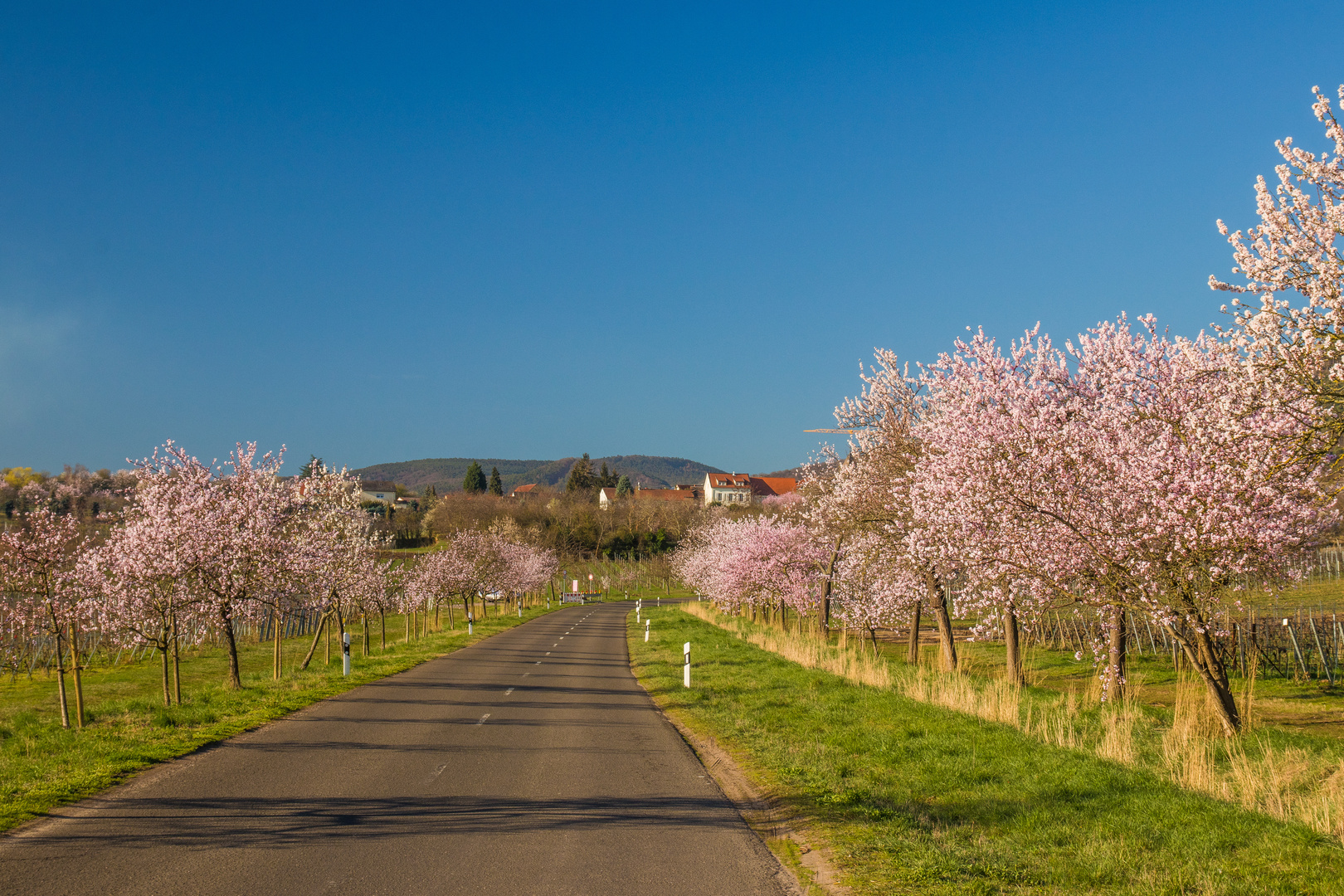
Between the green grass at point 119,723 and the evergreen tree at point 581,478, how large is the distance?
131834 mm

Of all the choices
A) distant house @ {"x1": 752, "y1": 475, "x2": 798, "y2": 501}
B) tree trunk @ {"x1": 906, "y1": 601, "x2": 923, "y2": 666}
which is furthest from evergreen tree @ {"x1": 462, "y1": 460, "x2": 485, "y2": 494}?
tree trunk @ {"x1": 906, "y1": 601, "x2": 923, "y2": 666}

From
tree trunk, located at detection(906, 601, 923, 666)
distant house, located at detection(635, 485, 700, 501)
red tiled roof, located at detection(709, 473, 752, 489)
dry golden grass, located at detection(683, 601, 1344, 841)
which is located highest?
red tiled roof, located at detection(709, 473, 752, 489)

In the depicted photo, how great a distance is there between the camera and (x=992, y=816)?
29.1 ft

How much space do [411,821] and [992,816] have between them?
5921 mm

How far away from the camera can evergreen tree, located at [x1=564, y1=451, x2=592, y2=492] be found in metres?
164

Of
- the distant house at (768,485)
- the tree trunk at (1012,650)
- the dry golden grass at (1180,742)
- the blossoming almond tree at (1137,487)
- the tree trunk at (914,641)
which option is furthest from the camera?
the distant house at (768,485)

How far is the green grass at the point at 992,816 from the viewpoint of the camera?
688cm

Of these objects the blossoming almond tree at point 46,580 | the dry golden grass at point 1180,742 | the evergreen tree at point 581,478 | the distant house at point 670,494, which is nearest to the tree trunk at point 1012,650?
the dry golden grass at point 1180,742

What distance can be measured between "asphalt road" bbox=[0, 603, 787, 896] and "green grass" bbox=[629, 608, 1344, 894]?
116 cm

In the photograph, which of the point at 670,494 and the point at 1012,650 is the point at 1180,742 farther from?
the point at 670,494

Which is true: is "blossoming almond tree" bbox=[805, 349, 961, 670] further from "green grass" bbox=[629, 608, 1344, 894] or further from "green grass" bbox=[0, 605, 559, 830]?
"green grass" bbox=[0, 605, 559, 830]

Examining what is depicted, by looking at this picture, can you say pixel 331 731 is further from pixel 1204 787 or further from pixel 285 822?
pixel 1204 787

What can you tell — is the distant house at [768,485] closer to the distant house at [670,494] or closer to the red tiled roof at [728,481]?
the red tiled roof at [728,481]

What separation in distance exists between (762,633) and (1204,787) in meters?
26.3
